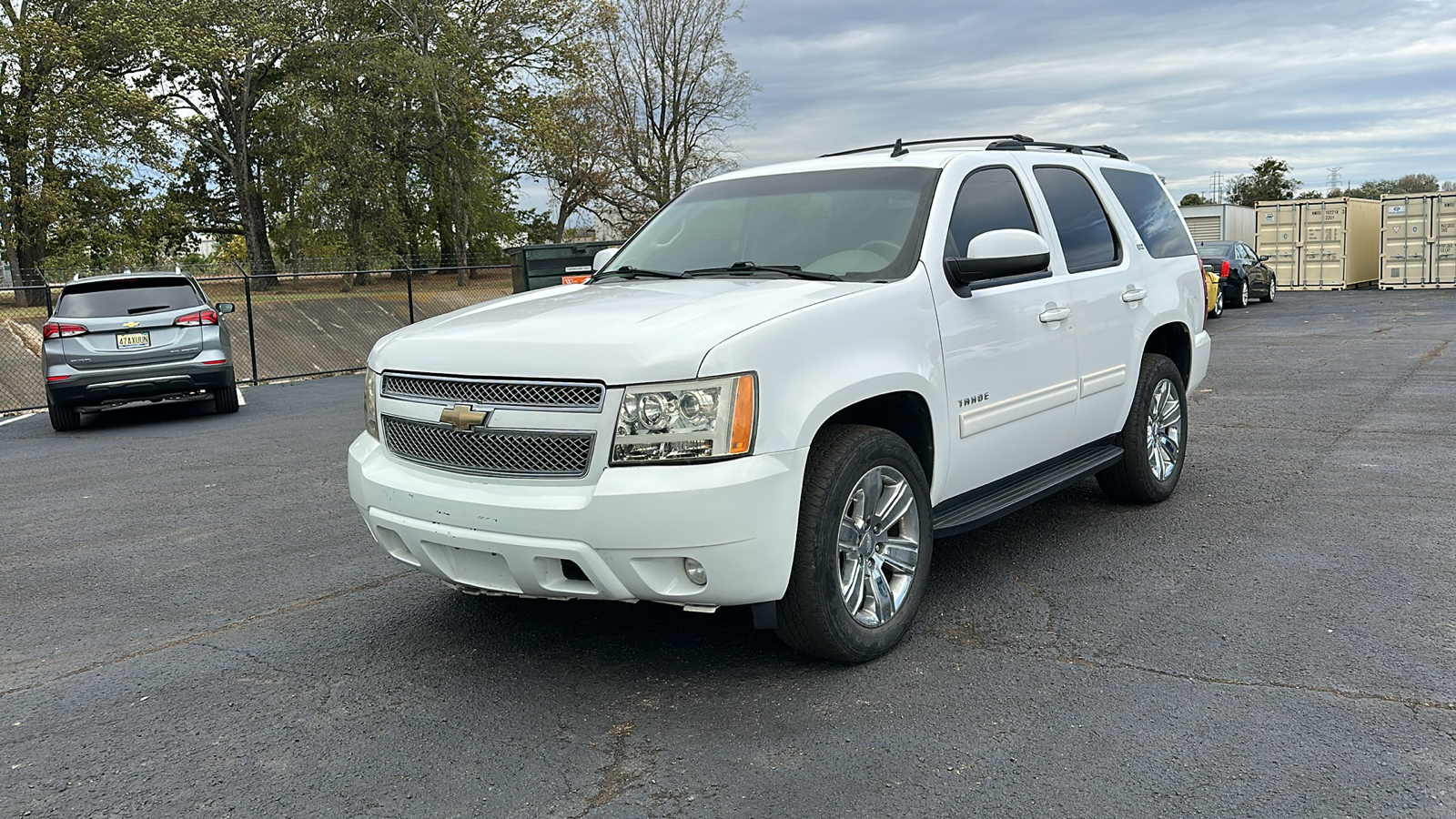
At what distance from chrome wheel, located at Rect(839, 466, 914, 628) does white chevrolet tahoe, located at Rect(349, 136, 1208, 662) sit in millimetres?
10

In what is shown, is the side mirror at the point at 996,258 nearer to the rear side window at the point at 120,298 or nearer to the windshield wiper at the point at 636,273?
the windshield wiper at the point at 636,273

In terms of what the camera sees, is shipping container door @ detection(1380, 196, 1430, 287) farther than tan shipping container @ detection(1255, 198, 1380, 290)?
No

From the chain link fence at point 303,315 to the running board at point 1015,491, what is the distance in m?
13.7

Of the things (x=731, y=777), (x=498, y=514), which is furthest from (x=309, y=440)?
(x=731, y=777)

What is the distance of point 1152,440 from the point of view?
6.23 meters

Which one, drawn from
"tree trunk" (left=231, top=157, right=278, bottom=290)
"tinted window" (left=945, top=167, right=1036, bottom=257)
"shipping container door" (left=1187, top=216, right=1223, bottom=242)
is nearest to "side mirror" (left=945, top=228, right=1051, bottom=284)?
"tinted window" (left=945, top=167, right=1036, bottom=257)

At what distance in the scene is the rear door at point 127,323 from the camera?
11.7 metres

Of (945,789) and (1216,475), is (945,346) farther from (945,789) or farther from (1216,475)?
(1216,475)

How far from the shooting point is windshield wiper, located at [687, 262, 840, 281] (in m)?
4.41

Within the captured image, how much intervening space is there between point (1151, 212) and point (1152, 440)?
1.32 meters

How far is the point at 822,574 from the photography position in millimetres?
3744

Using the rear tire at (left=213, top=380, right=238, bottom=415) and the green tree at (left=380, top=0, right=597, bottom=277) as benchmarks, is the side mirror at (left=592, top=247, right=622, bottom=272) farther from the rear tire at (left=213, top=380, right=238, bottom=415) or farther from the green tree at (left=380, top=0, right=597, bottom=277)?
the green tree at (left=380, top=0, right=597, bottom=277)

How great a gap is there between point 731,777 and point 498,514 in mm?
1123

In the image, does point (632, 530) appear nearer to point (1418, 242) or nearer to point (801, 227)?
point (801, 227)
